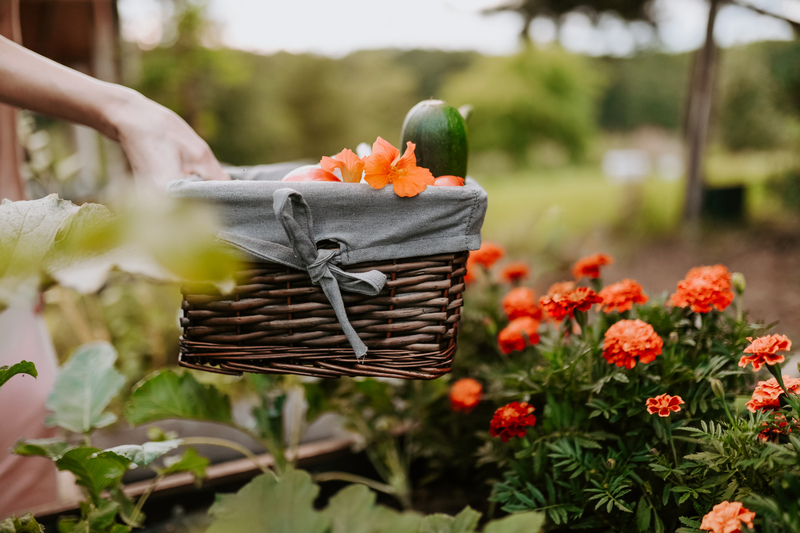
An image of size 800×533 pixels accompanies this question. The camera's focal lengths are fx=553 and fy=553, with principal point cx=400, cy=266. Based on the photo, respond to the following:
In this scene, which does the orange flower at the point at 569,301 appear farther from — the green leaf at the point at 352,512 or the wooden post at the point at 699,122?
the wooden post at the point at 699,122

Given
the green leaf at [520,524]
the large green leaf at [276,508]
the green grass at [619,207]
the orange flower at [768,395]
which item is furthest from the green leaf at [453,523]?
the green grass at [619,207]

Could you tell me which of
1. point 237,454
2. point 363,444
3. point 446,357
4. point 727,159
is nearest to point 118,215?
point 446,357

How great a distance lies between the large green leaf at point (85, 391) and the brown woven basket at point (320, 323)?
1.61 feet

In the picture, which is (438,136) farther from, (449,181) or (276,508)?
(276,508)

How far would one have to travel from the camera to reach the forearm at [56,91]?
2.95 feet

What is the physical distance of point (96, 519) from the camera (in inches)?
41.2

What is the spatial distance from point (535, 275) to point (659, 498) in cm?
96

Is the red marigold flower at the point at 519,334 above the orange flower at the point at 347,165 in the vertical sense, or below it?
below

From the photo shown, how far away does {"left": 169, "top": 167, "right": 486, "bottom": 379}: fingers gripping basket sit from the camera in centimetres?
84

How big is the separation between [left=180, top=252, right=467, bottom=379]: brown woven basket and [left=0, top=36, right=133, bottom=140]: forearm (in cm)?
36

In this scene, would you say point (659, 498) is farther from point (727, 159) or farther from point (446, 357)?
point (727, 159)

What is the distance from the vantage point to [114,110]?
3.07 feet

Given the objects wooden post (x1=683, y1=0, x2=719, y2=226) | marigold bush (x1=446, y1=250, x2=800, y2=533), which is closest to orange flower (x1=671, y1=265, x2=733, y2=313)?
marigold bush (x1=446, y1=250, x2=800, y2=533)

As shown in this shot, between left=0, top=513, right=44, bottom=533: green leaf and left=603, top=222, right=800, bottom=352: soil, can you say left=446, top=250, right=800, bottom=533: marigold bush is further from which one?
left=603, top=222, right=800, bottom=352: soil
